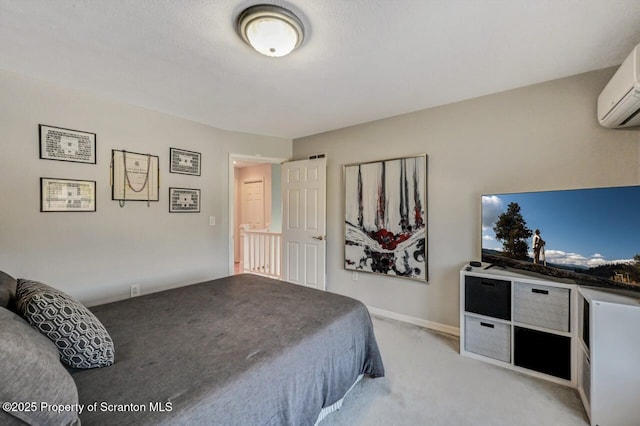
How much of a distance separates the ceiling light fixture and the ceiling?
2.0 inches

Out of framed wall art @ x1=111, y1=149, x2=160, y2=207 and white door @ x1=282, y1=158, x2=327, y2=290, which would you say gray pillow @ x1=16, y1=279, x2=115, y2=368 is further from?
white door @ x1=282, y1=158, x2=327, y2=290

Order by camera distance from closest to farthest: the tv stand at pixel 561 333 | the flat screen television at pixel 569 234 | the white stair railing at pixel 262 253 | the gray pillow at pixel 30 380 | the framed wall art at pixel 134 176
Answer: the gray pillow at pixel 30 380, the tv stand at pixel 561 333, the flat screen television at pixel 569 234, the framed wall art at pixel 134 176, the white stair railing at pixel 262 253

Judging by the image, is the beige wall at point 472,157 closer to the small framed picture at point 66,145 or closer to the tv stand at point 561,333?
the tv stand at point 561,333

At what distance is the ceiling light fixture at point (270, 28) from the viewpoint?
146 centimetres

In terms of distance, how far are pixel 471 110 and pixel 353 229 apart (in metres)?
1.79

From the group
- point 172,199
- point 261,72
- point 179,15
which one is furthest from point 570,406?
point 172,199

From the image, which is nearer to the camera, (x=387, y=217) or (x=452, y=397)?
(x=452, y=397)

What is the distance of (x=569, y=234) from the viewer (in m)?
2.02

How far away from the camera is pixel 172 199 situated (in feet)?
10.2

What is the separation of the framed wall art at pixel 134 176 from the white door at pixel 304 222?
1.73 m

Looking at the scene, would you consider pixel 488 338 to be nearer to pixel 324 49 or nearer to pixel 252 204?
pixel 324 49

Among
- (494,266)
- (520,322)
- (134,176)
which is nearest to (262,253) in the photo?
(134,176)

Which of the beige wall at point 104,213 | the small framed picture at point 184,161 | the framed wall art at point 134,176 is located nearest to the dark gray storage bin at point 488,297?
the beige wall at point 104,213

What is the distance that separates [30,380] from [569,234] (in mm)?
2955
